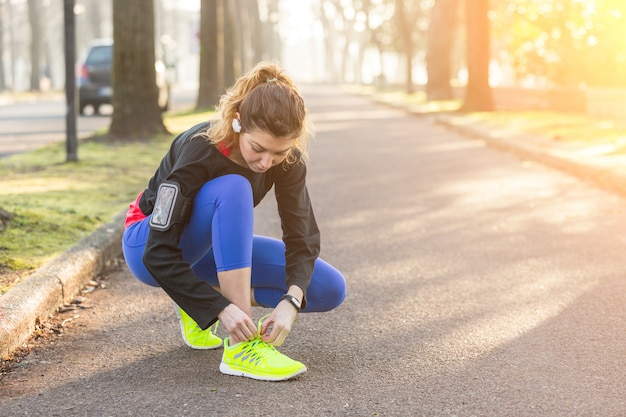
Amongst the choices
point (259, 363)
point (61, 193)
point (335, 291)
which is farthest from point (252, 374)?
point (61, 193)

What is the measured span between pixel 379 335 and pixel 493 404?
3.27ft

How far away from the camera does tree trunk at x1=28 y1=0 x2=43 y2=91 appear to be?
4691cm

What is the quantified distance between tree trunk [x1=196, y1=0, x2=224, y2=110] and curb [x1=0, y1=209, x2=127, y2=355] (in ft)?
54.6

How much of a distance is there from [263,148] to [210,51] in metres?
19.5

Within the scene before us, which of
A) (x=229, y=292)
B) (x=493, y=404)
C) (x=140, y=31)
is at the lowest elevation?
(x=493, y=404)

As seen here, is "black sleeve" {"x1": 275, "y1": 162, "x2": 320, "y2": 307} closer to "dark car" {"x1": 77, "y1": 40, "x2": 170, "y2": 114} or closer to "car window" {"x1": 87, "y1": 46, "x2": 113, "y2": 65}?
"dark car" {"x1": 77, "y1": 40, "x2": 170, "y2": 114}

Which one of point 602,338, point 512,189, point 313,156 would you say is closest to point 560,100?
point 313,156

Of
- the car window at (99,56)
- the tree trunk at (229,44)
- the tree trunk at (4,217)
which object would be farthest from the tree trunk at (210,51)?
the tree trunk at (4,217)

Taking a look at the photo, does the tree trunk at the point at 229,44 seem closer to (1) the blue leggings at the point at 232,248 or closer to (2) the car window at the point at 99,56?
(2) the car window at the point at 99,56

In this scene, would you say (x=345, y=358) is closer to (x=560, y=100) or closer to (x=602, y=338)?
(x=602, y=338)

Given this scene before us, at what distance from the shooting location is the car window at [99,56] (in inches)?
883

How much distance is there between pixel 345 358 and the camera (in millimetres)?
3771

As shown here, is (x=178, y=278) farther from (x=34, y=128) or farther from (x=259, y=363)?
(x=34, y=128)

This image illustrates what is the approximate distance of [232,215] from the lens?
3.44m
